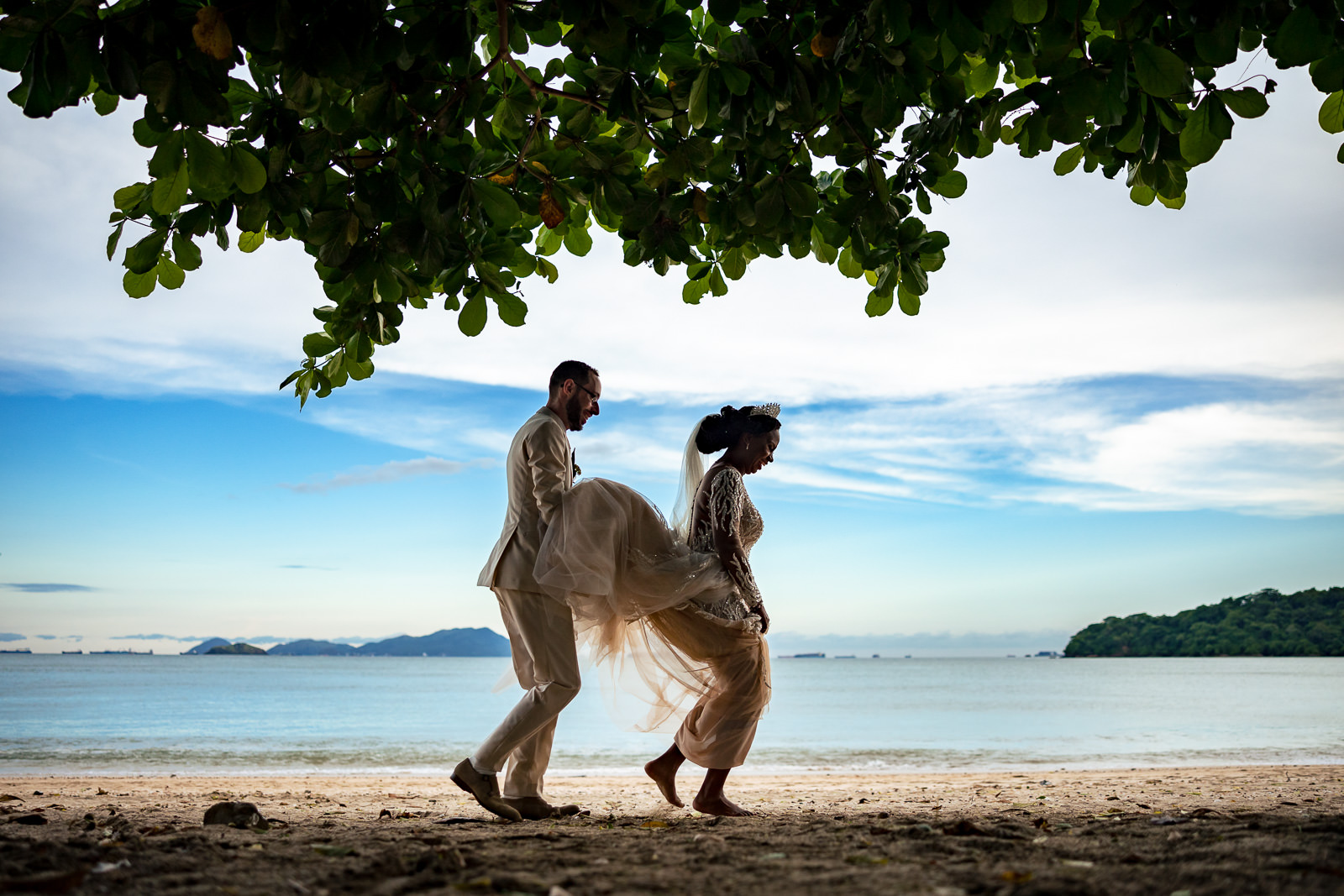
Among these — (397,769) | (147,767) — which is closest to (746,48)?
(397,769)

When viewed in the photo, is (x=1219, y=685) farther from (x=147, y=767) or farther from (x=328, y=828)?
(x=328, y=828)

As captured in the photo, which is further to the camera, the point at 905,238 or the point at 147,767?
the point at 147,767

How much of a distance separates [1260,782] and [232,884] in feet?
23.9

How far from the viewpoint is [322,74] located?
3043mm

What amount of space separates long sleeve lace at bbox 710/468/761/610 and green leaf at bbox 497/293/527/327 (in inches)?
55.1

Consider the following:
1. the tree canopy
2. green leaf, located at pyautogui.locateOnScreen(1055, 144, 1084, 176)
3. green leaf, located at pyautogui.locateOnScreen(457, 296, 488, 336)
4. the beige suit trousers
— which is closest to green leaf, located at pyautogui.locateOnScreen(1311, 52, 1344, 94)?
the tree canopy

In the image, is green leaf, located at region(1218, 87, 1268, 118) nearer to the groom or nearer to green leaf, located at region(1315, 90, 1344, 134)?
green leaf, located at region(1315, 90, 1344, 134)

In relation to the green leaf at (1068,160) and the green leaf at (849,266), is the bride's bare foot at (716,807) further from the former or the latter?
the green leaf at (1068,160)

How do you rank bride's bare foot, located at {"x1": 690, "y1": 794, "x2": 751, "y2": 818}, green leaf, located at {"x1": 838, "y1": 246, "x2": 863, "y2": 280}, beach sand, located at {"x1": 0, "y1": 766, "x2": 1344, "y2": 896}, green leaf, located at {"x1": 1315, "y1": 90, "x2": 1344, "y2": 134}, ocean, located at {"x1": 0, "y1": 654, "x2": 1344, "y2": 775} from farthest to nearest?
1. ocean, located at {"x1": 0, "y1": 654, "x2": 1344, "y2": 775}
2. green leaf, located at {"x1": 838, "y1": 246, "x2": 863, "y2": 280}
3. bride's bare foot, located at {"x1": 690, "y1": 794, "x2": 751, "y2": 818}
4. green leaf, located at {"x1": 1315, "y1": 90, "x2": 1344, "y2": 134}
5. beach sand, located at {"x1": 0, "y1": 766, "x2": 1344, "y2": 896}

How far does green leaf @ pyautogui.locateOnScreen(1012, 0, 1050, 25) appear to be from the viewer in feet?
9.70

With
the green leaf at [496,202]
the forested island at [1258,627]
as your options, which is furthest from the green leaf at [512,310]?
the forested island at [1258,627]

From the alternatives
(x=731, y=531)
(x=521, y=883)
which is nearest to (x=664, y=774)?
(x=731, y=531)

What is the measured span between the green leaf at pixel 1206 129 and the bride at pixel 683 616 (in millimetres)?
2653

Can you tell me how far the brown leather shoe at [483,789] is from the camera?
409 centimetres
